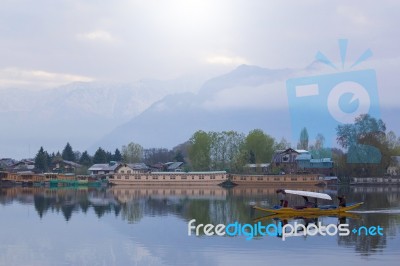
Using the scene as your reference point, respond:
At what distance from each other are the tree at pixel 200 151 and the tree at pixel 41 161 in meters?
19.9

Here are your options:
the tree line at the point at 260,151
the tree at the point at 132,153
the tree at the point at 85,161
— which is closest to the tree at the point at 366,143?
the tree line at the point at 260,151

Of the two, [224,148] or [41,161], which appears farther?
[41,161]

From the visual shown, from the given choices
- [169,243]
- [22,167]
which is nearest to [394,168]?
[22,167]

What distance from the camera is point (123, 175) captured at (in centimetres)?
6838

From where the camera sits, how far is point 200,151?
72562 mm

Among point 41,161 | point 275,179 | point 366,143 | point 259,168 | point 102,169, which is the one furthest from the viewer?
point 41,161

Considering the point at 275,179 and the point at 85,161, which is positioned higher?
the point at 85,161

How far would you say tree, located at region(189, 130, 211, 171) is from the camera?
72.5 metres

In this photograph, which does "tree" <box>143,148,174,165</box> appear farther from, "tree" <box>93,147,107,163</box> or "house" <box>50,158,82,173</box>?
"house" <box>50,158,82,173</box>

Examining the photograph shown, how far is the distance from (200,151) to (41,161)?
21601 mm

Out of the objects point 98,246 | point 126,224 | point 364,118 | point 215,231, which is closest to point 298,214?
point 215,231

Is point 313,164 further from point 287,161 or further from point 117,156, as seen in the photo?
point 117,156

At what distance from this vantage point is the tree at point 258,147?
75.2 meters

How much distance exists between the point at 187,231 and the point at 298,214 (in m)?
5.60
